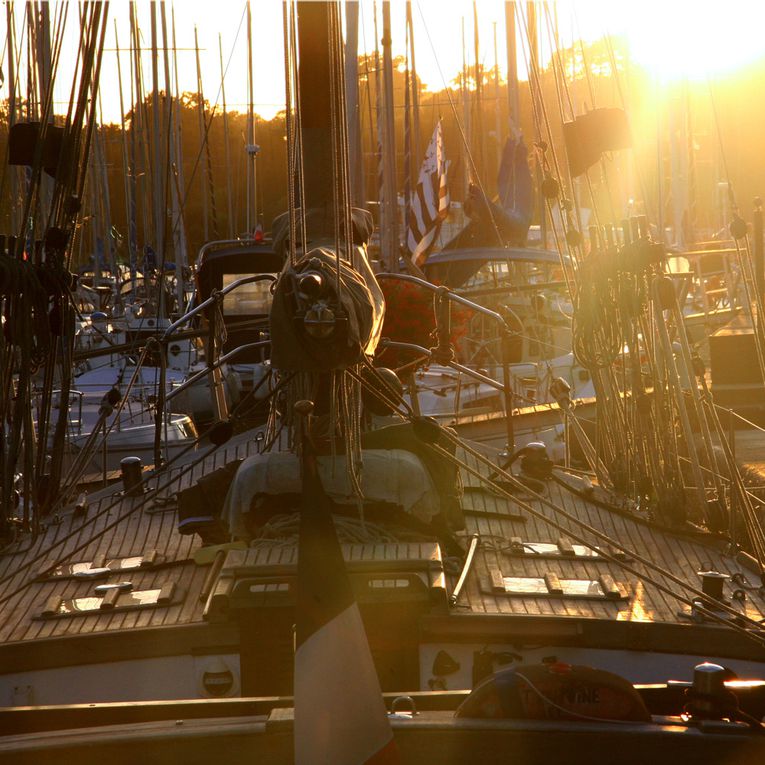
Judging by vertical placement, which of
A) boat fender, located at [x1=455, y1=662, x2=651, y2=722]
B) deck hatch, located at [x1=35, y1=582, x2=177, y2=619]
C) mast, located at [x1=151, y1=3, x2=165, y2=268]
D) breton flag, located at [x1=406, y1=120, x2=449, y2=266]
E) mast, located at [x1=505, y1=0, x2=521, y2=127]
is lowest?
boat fender, located at [x1=455, y1=662, x2=651, y2=722]

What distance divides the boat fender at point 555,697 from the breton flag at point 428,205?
1210cm

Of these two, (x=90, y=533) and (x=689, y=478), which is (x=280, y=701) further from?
(x=689, y=478)

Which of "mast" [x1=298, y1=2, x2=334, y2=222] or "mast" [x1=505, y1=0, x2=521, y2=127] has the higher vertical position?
"mast" [x1=505, y1=0, x2=521, y2=127]

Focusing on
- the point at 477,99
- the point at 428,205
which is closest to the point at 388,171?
the point at 428,205

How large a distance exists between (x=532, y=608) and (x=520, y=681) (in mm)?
1680

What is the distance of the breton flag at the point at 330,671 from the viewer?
3.05 metres

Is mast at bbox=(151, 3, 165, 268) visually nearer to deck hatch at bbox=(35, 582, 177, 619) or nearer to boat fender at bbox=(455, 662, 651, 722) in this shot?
deck hatch at bbox=(35, 582, 177, 619)

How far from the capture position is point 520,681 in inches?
126

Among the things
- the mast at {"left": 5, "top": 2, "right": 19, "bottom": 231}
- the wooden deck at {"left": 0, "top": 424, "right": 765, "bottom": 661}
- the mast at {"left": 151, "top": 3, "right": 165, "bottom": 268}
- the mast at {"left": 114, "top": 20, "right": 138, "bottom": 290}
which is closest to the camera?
the wooden deck at {"left": 0, "top": 424, "right": 765, "bottom": 661}

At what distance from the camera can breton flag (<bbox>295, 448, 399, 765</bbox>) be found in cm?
305

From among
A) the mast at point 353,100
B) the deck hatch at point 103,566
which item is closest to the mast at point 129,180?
the mast at point 353,100

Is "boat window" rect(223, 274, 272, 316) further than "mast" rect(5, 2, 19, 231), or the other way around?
"boat window" rect(223, 274, 272, 316)

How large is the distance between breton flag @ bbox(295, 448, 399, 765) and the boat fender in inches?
11.4

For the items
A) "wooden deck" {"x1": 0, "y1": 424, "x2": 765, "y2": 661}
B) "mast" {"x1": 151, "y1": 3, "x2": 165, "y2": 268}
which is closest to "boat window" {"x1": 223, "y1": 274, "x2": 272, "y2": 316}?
"mast" {"x1": 151, "y1": 3, "x2": 165, "y2": 268}
